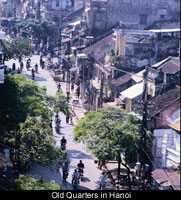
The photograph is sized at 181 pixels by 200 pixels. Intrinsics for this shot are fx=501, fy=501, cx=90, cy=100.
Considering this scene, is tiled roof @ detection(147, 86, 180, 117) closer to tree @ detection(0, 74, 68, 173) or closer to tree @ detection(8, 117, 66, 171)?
tree @ detection(0, 74, 68, 173)

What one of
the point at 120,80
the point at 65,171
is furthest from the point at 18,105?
the point at 120,80

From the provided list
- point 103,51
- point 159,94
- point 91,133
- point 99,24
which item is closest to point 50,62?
point 99,24

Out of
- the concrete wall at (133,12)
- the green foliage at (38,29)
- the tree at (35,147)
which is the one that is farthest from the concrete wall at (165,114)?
the green foliage at (38,29)

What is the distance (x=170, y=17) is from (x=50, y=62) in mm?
15547

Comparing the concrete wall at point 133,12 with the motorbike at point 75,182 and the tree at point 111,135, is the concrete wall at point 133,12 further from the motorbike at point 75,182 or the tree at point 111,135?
the motorbike at point 75,182

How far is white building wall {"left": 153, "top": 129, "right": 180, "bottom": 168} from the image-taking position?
19.0m

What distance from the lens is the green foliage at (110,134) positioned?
20.7 m

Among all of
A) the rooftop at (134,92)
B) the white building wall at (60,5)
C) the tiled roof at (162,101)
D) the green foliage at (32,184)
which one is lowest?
the rooftop at (134,92)

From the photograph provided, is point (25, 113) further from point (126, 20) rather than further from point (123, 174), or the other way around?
point (126, 20)

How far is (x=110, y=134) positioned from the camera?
21219 millimetres

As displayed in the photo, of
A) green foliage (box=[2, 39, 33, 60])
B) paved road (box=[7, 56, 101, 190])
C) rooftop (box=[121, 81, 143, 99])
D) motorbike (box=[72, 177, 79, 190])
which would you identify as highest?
rooftop (box=[121, 81, 143, 99])

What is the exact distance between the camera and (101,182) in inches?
754

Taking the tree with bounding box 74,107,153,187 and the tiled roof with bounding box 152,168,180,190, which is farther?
the tree with bounding box 74,107,153,187

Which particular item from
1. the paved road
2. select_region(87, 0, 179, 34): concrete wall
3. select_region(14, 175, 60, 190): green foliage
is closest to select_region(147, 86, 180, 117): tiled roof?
the paved road
